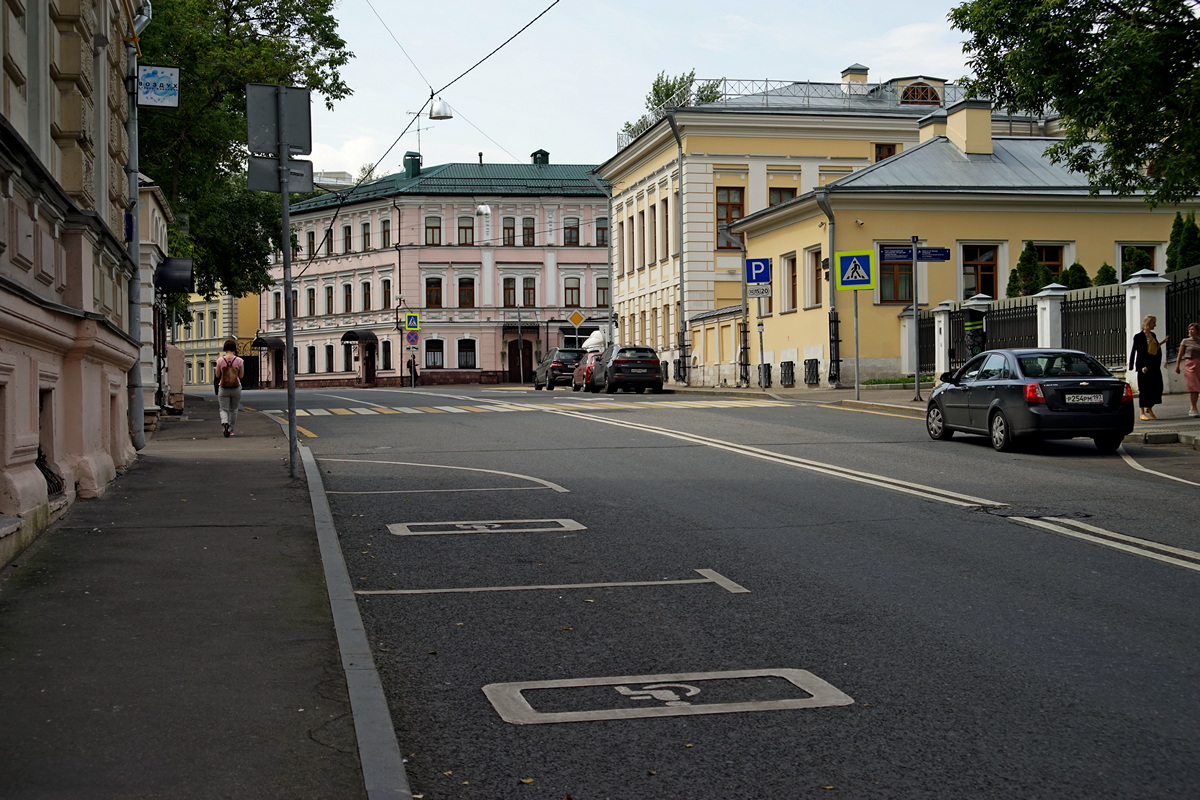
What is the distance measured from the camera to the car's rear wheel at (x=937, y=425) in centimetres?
1927

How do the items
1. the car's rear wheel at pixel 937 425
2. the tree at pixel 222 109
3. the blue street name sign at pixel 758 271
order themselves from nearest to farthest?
the car's rear wheel at pixel 937 425 < the tree at pixel 222 109 < the blue street name sign at pixel 758 271

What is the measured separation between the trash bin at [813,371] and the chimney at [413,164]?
50.6 meters

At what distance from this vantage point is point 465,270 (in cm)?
8112

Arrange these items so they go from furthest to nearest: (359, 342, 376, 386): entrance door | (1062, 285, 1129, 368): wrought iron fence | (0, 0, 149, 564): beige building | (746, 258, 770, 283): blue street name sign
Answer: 1. (359, 342, 376, 386): entrance door
2. (746, 258, 770, 283): blue street name sign
3. (1062, 285, 1129, 368): wrought iron fence
4. (0, 0, 149, 564): beige building

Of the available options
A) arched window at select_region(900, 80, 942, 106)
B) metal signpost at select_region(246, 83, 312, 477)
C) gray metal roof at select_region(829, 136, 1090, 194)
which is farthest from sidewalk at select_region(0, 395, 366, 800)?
arched window at select_region(900, 80, 942, 106)

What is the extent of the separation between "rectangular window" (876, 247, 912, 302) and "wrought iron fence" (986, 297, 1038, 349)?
23.8 feet

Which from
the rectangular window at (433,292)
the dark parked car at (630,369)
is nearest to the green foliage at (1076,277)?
the dark parked car at (630,369)

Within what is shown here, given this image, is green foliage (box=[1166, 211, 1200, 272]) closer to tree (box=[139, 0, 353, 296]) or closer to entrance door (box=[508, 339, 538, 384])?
tree (box=[139, 0, 353, 296])

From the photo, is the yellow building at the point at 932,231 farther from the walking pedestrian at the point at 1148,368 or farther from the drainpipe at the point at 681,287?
the walking pedestrian at the point at 1148,368

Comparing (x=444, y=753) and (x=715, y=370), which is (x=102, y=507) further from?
(x=715, y=370)

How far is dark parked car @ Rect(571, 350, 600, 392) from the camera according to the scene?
44.1 m

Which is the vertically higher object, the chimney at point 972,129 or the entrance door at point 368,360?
the chimney at point 972,129

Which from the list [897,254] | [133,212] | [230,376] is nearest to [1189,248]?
[897,254]

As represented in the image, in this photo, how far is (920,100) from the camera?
181ft
